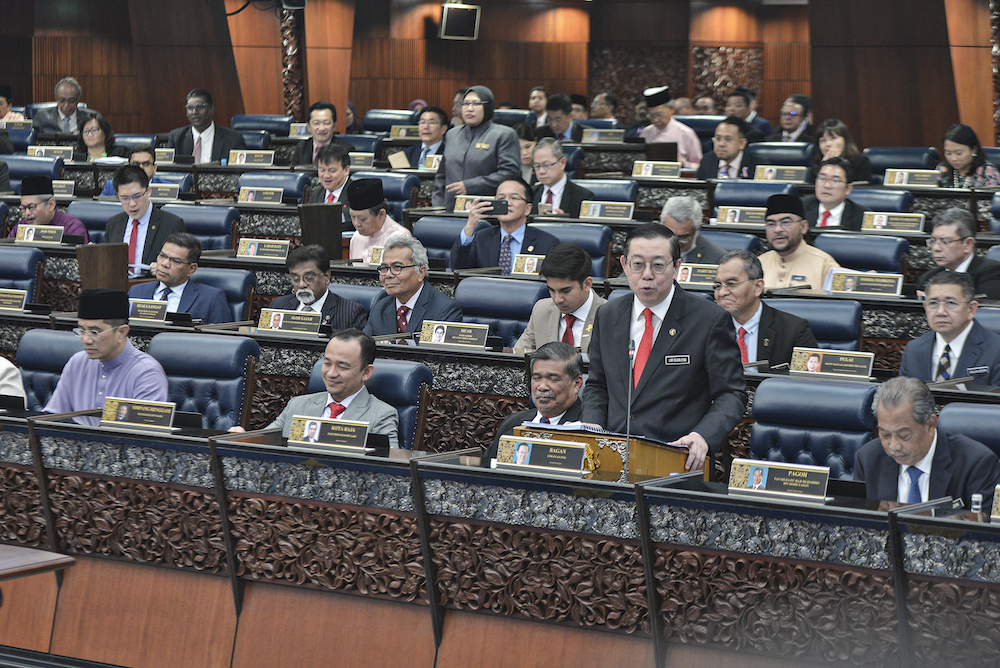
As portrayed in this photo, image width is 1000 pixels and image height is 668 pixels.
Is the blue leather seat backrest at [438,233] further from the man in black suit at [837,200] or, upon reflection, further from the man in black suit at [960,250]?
the man in black suit at [960,250]

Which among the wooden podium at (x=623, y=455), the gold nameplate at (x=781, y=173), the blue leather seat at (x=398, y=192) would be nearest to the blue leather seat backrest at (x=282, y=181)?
the blue leather seat at (x=398, y=192)

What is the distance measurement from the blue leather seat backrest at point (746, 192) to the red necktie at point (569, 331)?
9.78ft

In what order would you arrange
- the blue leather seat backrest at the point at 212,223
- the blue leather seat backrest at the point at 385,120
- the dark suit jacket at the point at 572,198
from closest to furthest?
the blue leather seat backrest at the point at 212,223, the dark suit jacket at the point at 572,198, the blue leather seat backrest at the point at 385,120

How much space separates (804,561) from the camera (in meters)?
2.89

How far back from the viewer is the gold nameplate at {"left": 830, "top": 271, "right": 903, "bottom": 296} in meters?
5.51

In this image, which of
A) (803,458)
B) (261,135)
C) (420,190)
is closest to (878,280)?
(803,458)

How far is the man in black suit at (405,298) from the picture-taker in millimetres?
5340

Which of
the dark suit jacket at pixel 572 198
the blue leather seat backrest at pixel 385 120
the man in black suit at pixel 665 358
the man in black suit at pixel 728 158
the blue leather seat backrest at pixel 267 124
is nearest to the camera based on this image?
the man in black suit at pixel 665 358

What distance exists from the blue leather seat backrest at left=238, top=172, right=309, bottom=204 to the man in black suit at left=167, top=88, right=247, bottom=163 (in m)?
1.47

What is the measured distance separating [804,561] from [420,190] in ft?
21.3

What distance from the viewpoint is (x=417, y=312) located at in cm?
540

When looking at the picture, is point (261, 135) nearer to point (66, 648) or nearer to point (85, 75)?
point (85, 75)

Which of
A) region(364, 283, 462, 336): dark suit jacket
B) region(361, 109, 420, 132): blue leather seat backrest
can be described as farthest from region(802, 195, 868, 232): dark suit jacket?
region(361, 109, 420, 132): blue leather seat backrest

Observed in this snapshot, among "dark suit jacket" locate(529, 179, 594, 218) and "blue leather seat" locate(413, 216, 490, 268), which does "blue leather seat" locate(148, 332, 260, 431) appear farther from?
"dark suit jacket" locate(529, 179, 594, 218)
